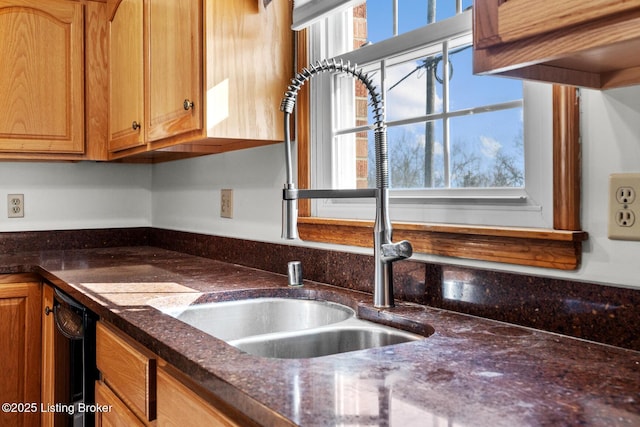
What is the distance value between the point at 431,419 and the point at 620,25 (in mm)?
472

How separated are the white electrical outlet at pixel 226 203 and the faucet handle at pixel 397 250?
3.62 feet

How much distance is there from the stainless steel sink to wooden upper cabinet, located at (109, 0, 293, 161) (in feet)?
1.67

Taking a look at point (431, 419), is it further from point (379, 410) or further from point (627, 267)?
point (627, 267)

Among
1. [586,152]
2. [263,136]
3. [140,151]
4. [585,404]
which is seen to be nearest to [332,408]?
[585,404]

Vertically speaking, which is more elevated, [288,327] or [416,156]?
[416,156]

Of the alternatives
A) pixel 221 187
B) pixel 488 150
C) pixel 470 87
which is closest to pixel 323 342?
pixel 488 150

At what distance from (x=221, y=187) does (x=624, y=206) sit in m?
1.67

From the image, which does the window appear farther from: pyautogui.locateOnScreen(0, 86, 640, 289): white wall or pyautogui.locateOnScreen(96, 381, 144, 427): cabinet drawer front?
pyautogui.locateOnScreen(96, 381, 144, 427): cabinet drawer front

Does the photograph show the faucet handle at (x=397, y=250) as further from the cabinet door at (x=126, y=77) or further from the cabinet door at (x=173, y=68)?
the cabinet door at (x=126, y=77)

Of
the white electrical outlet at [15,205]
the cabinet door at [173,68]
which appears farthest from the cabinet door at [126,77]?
the white electrical outlet at [15,205]

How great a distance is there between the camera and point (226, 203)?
234 cm

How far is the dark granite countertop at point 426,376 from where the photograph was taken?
708mm

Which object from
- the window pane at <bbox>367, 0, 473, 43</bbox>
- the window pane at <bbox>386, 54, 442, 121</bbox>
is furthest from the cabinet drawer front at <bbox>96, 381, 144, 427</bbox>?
the window pane at <bbox>367, 0, 473, 43</bbox>

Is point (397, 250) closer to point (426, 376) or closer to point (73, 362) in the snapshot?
point (426, 376)
